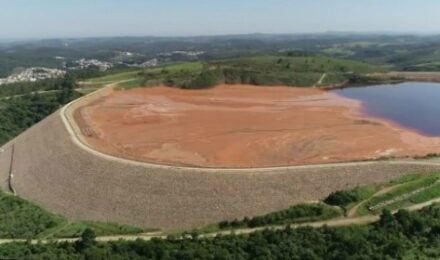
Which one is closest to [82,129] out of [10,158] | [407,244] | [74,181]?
[10,158]

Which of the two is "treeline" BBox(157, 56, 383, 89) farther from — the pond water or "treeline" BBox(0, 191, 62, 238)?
"treeline" BBox(0, 191, 62, 238)

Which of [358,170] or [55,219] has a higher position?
[358,170]

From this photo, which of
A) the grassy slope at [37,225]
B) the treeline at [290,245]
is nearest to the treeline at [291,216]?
the treeline at [290,245]

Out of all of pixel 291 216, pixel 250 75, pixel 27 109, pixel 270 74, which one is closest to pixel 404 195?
pixel 291 216

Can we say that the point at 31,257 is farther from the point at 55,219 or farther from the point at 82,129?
the point at 82,129

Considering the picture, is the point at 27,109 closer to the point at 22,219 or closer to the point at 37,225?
the point at 22,219

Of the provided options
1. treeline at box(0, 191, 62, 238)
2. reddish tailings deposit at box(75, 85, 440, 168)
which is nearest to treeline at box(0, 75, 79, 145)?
reddish tailings deposit at box(75, 85, 440, 168)
